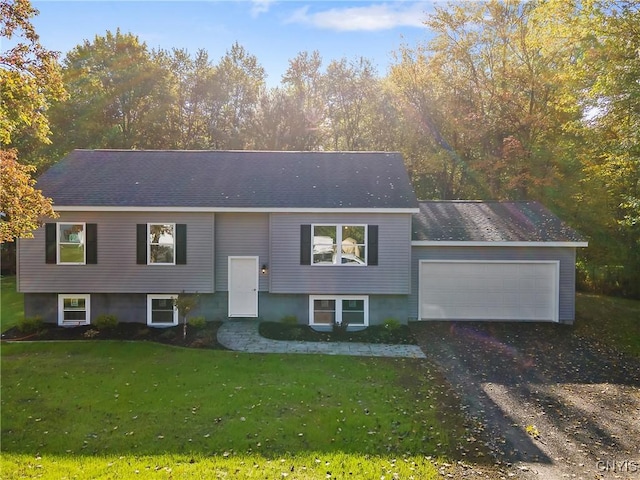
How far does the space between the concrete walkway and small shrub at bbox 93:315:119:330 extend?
3233mm

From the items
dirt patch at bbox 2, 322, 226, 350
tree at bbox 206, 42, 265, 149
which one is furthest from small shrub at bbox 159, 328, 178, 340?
tree at bbox 206, 42, 265, 149

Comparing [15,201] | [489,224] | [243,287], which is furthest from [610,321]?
[15,201]

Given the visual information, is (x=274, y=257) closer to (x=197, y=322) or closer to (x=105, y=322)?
(x=197, y=322)

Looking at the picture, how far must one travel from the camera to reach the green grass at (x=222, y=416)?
18.8 feet

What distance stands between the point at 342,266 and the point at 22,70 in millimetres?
9164

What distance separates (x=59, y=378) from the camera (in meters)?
8.87

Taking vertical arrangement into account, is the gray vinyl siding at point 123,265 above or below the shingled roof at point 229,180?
below

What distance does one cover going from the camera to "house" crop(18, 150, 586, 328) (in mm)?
13195

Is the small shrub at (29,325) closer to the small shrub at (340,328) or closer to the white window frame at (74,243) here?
the white window frame at (74,243)

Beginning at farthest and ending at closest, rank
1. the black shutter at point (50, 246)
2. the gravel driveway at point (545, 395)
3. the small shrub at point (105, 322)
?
the black shutter at point (50, 246)
the small shrub at point (105, 322)
the gravel driveway at point (545, 395)

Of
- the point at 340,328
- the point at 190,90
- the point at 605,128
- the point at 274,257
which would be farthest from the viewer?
the point at 190,90

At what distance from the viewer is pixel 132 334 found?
12.4 meters

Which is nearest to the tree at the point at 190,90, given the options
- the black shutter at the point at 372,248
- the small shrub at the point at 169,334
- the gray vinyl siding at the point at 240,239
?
the gray vinyl siding at the point at 240,239

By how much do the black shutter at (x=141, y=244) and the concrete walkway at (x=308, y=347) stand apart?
11.1ft
